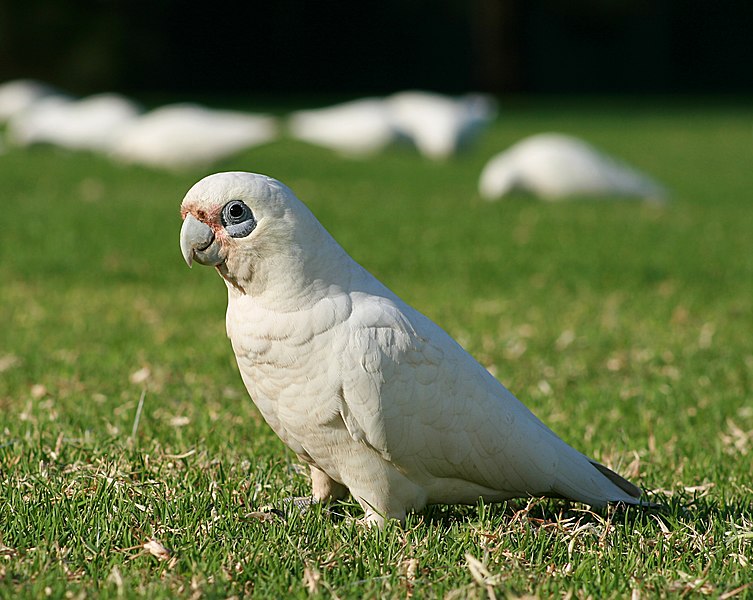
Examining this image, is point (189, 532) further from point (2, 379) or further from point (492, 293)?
point (492, 293)

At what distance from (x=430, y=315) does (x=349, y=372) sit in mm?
3046

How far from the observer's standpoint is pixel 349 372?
2373mm

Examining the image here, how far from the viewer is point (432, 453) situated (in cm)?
251

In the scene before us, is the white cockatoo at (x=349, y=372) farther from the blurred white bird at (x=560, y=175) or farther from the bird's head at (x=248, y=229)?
the blurred white bird at (x=560, y=175)

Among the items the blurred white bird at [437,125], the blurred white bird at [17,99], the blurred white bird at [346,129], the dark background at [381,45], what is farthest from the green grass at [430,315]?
the dark background at [381,45]

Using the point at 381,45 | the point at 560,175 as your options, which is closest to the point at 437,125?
the point at 560,175

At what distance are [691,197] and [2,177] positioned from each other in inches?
256

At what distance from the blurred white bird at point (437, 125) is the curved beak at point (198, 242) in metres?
9.20

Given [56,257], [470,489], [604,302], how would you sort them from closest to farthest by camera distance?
[470,489], [604,302], [56,257]

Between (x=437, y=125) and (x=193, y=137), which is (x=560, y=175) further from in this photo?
(x=193, y=137)

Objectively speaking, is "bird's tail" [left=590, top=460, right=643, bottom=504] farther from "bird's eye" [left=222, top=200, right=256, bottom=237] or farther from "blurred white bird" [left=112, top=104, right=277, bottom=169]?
"blurred white bird" [left=112, top=104, right=277, bottom=169]

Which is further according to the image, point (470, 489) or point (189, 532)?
point (470, 489)

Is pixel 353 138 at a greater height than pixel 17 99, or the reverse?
pixel 17 99

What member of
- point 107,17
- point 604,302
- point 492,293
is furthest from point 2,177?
point 107,17
